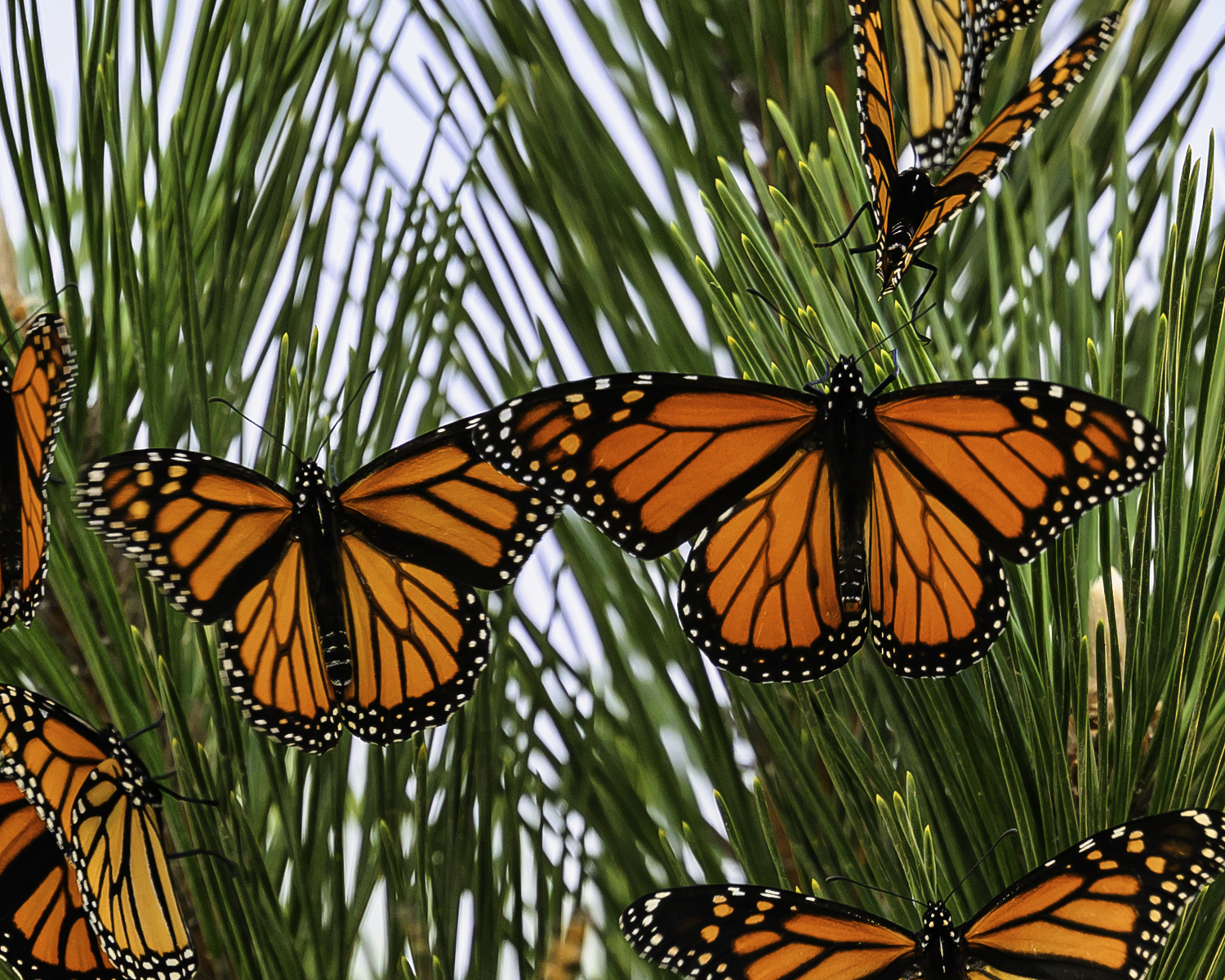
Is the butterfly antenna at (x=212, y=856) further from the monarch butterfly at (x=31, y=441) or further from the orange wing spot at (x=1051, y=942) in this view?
the orange wing spot at (x=1051, y=942)

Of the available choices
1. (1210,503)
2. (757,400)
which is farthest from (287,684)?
(1210,503)

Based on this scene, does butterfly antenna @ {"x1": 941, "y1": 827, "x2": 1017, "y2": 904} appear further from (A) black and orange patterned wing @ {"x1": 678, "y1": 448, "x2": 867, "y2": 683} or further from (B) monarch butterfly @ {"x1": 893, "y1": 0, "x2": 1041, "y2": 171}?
(B) monarch butterfly @ {"x1": 893, "y1": 0, "x2": 1041, "y2": 171}

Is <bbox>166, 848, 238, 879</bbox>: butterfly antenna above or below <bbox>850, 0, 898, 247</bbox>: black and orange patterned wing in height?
below

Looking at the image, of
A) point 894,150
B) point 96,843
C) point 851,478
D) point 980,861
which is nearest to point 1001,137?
point 894,150

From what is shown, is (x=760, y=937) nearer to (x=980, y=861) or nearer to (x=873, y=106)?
(x=980, y=861)

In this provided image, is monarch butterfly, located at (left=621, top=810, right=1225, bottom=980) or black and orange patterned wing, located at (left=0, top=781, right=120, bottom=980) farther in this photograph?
black and orange patterned wing, located at (left=0, top=781, right=120, bottom=980)

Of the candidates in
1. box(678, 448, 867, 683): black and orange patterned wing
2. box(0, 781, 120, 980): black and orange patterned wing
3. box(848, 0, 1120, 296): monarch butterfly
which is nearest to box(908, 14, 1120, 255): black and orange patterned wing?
box(848, 0, 1120, 296): monarch butterfly
